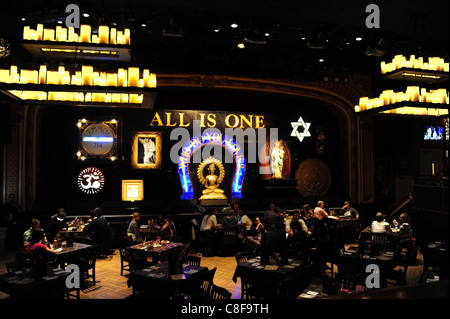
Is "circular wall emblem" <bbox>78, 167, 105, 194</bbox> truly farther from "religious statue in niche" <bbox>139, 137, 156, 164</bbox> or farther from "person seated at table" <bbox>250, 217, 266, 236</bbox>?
"person seated at table" <bbox>250, 217, 266, 236</bbox>

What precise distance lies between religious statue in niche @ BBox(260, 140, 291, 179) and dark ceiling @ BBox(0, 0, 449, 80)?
3152 millimetres

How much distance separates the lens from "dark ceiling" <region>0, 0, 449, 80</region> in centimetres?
285

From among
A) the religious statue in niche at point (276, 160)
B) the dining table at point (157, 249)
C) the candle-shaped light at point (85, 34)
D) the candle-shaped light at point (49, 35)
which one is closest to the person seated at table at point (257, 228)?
the dining table at point (157, 249)

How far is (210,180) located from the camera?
11.7m

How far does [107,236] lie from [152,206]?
3059 millimetres

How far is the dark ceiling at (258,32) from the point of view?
9.36ft

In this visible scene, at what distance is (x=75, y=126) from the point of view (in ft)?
36.5

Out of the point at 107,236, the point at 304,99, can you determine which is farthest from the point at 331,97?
the point at 107,236

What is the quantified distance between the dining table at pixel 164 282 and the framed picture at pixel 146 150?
6810 millimetres

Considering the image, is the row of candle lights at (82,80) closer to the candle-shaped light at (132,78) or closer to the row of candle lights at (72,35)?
the candle-shaped light at (132,78)

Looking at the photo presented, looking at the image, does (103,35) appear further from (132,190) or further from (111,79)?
(132,190)

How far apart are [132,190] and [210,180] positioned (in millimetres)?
2568

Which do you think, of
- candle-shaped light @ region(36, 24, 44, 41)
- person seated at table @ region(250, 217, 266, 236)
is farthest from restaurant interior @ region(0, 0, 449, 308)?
person seated at table @ region(250, 217, 266, 236)

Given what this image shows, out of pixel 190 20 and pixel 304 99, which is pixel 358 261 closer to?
pixel 190 20
